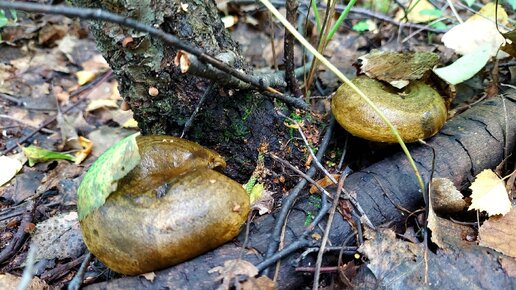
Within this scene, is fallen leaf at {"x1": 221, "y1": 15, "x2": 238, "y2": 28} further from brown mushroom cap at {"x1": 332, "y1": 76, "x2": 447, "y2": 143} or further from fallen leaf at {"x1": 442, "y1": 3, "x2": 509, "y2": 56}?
brown mushroom cap at {"x1": 332, "y1": 76, "x2": 447, "y2": 143}

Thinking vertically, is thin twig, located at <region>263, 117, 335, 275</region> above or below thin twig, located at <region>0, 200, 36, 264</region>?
above

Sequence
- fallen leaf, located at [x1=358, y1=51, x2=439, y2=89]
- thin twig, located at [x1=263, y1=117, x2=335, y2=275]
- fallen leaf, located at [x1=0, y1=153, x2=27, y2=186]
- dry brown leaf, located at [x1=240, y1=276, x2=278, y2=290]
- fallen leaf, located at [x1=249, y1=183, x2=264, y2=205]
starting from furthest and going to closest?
fallen leaf, located at [x1=0, y1=153, x2=27, y2=186]
fallen leaf, located at [x1=358, y1=51, x2=439, y2=89]
fallen leaf, located at [x1=249, y1=183, x2=264, y2=205]
thin twig, located at [x1=263, y1=117, x2=335, y2=275]
dry brown leaf, located at [x1=240, y1=276, x2=278, y2=290]

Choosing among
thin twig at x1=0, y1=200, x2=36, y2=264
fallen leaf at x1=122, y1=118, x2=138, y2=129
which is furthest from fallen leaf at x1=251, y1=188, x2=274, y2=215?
fallen leaf at x1=122, y1=118, x2=138, y2=129

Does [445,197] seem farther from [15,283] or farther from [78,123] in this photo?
[78,123]

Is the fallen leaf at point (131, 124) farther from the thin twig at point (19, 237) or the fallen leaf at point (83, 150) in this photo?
the thin twig at point (19, 237)

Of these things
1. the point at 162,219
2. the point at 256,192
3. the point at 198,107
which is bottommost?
the point at 256,192

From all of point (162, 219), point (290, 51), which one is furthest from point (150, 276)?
point (290, 51)

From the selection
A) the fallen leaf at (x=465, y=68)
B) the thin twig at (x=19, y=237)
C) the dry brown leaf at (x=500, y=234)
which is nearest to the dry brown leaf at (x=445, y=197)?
the dry brown leaf at (x=500, y=234)

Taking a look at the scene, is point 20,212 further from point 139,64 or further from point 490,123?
point 490,123
